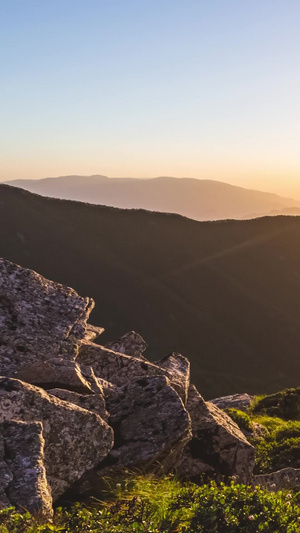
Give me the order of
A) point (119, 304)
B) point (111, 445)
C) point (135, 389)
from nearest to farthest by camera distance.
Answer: point (111, 445), point (135, 389), point (119, 304)

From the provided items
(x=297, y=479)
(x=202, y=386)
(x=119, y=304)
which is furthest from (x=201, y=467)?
(x=119, y=304)

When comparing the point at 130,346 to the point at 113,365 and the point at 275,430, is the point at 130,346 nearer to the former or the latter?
the point at 113,365

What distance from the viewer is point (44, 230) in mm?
127750

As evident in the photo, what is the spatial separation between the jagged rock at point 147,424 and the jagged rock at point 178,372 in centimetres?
236

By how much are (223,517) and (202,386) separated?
3335 inches

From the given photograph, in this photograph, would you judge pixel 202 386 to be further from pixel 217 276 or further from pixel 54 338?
pixel 54 338

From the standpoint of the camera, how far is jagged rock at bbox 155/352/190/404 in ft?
53.1

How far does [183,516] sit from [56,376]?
5870mm

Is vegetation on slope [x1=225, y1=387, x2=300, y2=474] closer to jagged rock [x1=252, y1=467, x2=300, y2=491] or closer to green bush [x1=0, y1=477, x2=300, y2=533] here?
jagged rock [x1=252, y1=467, x2=300, y2=491]

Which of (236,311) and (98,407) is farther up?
(98,407)

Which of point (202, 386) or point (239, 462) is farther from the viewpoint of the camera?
point (202, 386)

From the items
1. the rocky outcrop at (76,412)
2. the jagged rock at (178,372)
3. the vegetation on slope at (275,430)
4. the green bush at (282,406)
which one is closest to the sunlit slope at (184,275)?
the green bush at (282,406)

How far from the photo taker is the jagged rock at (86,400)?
40.6ft

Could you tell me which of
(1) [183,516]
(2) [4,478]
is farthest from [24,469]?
(1) [183,516]
